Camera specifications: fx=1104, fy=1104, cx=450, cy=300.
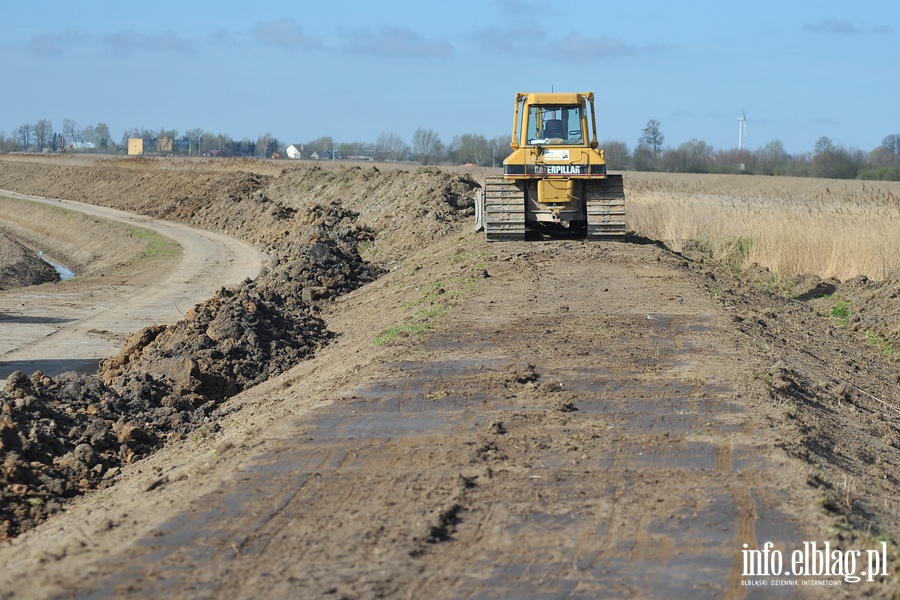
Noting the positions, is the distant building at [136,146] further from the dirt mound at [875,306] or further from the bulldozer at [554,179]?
the dirt mound at [875,306]

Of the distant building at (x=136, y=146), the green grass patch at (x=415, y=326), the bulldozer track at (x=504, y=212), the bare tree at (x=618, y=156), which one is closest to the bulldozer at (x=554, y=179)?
the bulldozer track at (x=504, y=212)

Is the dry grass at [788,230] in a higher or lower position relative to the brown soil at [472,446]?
higher

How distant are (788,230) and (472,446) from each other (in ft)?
51.8

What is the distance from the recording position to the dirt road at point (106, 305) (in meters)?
16.5

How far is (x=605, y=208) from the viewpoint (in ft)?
64.6

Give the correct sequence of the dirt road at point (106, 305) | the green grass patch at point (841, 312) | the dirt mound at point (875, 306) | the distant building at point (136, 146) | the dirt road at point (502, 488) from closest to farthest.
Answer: the dirt road at point (502, 488) → the dirt mound at point (875, 306) → the dirt road at point (106, 305) → the green grass patch at point (841, 312) → the distant building at point (136, 146)

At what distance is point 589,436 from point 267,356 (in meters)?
6.78

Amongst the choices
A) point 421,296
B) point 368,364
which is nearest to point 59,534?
point 368,364

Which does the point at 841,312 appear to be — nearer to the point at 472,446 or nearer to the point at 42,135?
the point at 472,446

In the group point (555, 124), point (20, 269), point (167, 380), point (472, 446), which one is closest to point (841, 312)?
point (555, 124)

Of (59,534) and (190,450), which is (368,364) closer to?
(190,450)

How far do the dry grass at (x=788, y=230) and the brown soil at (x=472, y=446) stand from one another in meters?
3.15

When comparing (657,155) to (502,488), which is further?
(657,155)

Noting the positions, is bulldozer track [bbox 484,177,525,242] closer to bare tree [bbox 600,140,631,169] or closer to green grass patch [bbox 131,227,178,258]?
green grass patch [bbox 131,227,178,258]
